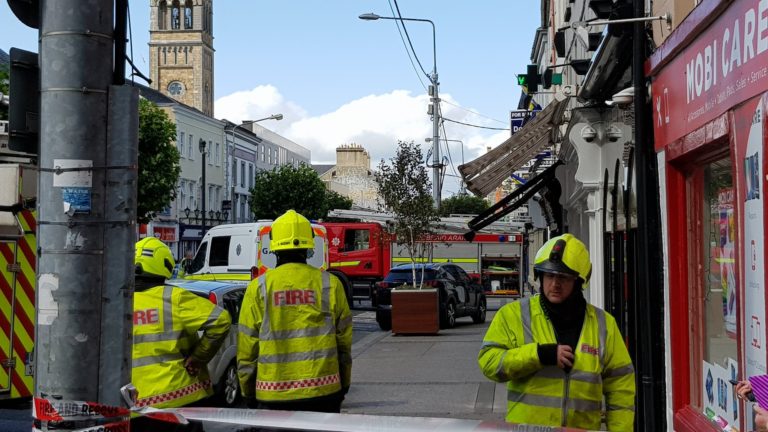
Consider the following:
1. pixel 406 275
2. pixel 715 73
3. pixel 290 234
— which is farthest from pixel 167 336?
pixel 406 275

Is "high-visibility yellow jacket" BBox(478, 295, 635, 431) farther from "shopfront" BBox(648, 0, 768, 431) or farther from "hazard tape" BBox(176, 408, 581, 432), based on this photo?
"shopfront" BBox(648, 0, 768, 431)

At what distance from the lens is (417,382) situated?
44.1 ft

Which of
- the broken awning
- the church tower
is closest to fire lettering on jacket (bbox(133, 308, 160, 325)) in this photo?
the broken awning

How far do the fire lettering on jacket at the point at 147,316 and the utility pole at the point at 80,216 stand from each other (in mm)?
1233

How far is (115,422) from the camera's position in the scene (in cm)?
395

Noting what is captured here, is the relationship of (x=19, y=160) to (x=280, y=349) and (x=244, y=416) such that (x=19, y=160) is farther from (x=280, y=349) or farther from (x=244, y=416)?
(x=244, y=416)

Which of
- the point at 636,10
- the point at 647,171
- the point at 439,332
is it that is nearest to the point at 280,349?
the point at 647,171

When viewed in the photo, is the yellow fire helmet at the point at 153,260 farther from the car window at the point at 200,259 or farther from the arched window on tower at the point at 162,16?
the arched window on tower at the point at 162,16

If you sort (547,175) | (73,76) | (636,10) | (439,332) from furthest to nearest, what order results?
1. (439,332)
2. (547,175)
3. (636,10)
4. (73,76)

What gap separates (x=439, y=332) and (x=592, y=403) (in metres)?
17.6

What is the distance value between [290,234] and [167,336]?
0.83 m

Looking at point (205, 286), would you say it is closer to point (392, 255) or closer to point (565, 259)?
point (565, 259)

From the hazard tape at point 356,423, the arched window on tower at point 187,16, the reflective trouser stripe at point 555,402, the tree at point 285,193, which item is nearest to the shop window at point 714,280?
the reflective trouser stripe at point 555,402

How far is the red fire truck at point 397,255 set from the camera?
32.3 m
